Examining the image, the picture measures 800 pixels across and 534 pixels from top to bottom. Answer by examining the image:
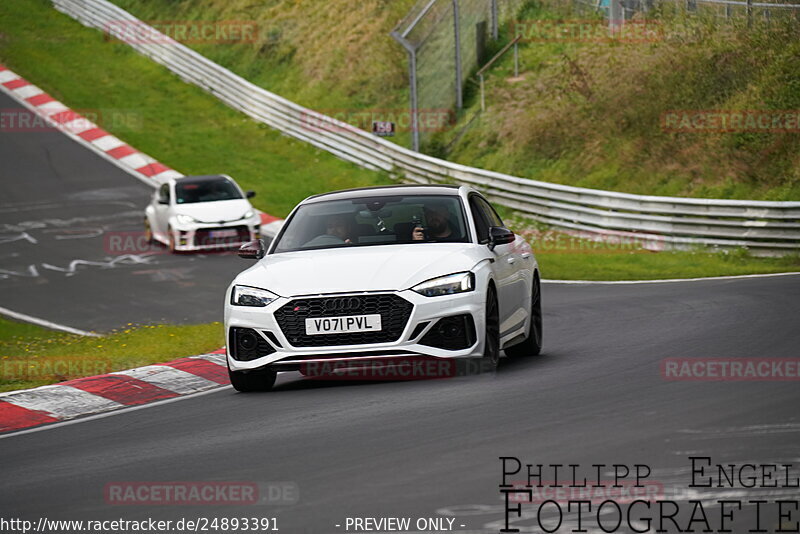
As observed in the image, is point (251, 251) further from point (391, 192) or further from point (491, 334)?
point (491, 334)

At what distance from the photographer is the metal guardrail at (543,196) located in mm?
22188

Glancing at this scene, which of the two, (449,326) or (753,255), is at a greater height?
(449,326)

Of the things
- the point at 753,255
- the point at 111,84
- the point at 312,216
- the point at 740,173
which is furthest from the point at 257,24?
the point at 312,216

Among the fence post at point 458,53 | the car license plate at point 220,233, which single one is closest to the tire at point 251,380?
the car license plate at point 220,233

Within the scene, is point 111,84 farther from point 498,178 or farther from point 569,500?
point 569,500

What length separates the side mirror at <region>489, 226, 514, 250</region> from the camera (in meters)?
10.7

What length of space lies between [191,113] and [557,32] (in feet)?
41.2

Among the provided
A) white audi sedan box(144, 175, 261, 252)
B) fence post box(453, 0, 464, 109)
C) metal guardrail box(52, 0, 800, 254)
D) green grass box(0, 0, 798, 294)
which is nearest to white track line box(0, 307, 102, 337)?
white audi sedan box(144, 175, 261, 252)

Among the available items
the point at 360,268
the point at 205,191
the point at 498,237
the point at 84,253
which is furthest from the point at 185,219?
the point at 360,268

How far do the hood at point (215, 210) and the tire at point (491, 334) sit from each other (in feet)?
53.0

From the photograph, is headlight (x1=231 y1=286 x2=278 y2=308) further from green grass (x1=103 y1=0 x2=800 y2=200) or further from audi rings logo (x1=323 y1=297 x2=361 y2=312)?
green grass (x1=103 y1=0 x2=800 y2=200)

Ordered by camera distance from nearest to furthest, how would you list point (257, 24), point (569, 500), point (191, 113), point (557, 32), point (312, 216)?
point (569, 500), point (312, 216), point (557, 32), point (191, 113), point (257, 24)

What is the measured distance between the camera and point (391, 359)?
9.56 meters

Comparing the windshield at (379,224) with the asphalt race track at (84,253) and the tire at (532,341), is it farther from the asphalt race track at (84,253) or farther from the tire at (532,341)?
the asphalt race track at (84,253)
